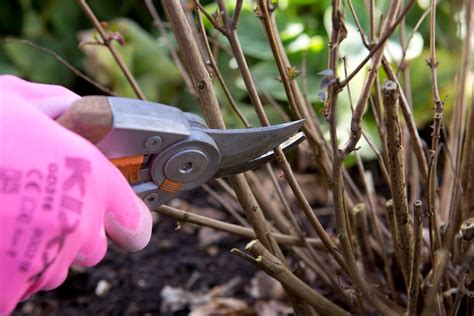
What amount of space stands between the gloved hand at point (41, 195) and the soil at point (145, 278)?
3.03ft

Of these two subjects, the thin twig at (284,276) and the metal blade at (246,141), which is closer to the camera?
the metal blade at (246,141)

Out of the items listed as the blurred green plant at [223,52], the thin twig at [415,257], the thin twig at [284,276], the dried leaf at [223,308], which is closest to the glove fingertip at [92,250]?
the thin twig at [284,276]

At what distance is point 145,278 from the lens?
1.80 m

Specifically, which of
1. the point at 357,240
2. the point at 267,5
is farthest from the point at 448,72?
the point at 267,5

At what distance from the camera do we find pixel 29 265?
2.28ft

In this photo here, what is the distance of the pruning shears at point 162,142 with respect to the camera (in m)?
0.75

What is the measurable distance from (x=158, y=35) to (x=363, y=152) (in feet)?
3.40

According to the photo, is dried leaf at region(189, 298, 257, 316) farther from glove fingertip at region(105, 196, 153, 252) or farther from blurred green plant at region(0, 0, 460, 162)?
glove fingertip at region(105, 196, 153, 252)

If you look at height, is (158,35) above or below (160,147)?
below

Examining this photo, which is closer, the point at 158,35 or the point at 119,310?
the point at 119,310

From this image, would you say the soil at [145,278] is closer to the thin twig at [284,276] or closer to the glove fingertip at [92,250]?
the thin twig at [284,276]

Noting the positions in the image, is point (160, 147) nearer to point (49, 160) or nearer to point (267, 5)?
point (49, 160)

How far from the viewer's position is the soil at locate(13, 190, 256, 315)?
1.71 metres

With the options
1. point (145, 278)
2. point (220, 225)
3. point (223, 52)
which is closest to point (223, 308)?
point (145, 278)
